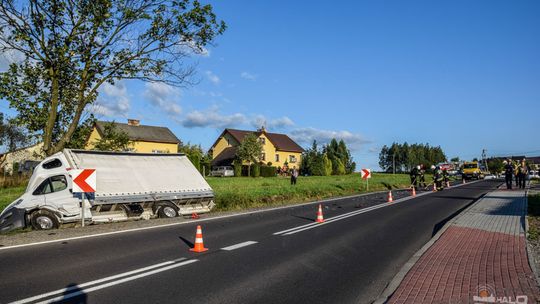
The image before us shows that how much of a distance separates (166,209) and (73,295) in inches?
375

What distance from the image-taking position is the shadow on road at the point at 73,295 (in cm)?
521

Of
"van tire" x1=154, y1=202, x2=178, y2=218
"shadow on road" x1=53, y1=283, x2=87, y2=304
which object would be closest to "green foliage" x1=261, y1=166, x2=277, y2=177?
"van tire" x1=154, y1=202, x2=178, y2=218

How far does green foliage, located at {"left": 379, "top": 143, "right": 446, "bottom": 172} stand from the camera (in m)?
113

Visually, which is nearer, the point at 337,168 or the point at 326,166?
the point at 326,166

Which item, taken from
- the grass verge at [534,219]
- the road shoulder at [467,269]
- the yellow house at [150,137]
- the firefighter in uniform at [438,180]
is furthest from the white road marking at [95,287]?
the yellow house at [150,137]

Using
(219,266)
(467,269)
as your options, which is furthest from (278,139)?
(467,269)

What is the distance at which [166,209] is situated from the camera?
1491 cm

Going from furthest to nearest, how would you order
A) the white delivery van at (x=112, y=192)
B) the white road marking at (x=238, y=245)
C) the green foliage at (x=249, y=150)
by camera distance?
the green foliage at (x=249, y=150) < the white delivery van at (x=112, y=192) < the white road marking at (x=238, y=245)

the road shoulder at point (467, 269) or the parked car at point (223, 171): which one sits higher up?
the parked car at point (223, 171)

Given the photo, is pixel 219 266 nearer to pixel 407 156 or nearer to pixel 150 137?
pixel 150 137

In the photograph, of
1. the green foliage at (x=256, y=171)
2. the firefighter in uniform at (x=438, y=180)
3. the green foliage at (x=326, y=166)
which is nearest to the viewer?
the firefighter in uniform at (x=438, y=180)

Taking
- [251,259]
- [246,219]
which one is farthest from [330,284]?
[246,219]

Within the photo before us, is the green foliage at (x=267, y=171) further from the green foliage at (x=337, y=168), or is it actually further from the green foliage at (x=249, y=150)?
the green foliage at (x=337, y=168)

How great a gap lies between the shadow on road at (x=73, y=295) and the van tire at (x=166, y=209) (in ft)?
29.2
